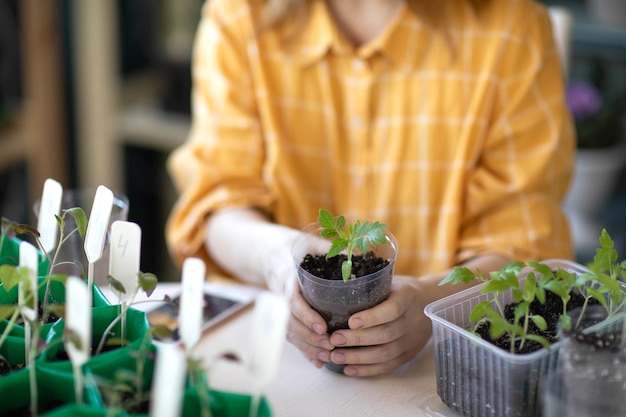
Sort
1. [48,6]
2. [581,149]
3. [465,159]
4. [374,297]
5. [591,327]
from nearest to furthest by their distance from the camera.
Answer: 1. [591,327]
2. [374,297]
3. [465,159]
4. [581,149]
5. [48,6]

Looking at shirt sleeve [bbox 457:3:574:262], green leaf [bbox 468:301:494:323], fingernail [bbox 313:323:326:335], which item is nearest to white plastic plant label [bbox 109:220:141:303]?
fingernail [bbox 313:323:326:335]

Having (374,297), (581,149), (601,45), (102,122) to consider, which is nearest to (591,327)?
(374,297)

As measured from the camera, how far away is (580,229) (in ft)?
6.95

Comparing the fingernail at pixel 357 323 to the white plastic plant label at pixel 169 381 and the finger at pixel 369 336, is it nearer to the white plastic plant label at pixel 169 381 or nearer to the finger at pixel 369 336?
the finger at pixel 369 336

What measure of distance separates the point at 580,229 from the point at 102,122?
149 centimetres

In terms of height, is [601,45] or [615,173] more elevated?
[601,45]

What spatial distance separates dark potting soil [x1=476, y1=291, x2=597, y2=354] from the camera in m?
0.76

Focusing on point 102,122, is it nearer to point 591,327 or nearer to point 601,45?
point 601,45

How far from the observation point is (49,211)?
83 cm

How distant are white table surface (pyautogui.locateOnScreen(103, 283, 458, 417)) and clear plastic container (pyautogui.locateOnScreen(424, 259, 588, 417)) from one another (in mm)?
42

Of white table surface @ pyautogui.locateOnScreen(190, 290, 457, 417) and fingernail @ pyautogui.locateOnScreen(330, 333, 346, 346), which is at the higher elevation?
fingernail @ pyautogui.locateOnScreen(330, 333, 346, 346)

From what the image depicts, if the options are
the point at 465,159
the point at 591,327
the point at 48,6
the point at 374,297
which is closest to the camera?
the point at 591,327

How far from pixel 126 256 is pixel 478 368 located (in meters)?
0.36

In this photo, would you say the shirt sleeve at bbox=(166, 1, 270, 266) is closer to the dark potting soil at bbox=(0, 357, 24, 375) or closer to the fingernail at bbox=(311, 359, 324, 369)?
the fingernail at bbox=(311, 359, 324, 369)
